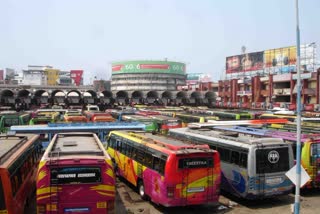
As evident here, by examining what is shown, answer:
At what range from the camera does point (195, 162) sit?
12281 millimetres

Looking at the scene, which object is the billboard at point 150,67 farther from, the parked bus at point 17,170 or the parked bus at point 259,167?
the parked bus at point 259,167

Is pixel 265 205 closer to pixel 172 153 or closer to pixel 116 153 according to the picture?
pixel 172 153

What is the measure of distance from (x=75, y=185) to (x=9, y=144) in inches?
159

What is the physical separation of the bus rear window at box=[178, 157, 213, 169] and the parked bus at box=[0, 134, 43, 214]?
4.80m

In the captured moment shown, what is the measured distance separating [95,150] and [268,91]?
71.6m

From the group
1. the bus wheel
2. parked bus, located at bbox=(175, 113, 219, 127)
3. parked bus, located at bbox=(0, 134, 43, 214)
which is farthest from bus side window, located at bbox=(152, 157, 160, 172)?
parked bus, located at bbox=(175, 113, 219, 127)

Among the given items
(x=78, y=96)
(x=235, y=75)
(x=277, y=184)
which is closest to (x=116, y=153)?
(x=277, y=184)

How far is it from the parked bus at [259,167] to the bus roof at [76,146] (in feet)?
16.7

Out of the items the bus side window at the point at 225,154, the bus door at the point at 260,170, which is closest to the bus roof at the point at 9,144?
the bus side window at the point at 225,154

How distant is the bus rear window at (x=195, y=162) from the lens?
12141 millimetres

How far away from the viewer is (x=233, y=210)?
44.5 ft

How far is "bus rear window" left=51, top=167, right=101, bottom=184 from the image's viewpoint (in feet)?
32.0

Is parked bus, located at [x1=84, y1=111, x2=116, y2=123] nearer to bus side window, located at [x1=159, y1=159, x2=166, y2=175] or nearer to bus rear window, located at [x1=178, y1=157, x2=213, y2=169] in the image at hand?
bus side window, located at [x1=159, y1=159, x2=166, y2=175]

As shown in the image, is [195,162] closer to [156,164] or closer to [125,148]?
[156,164]
